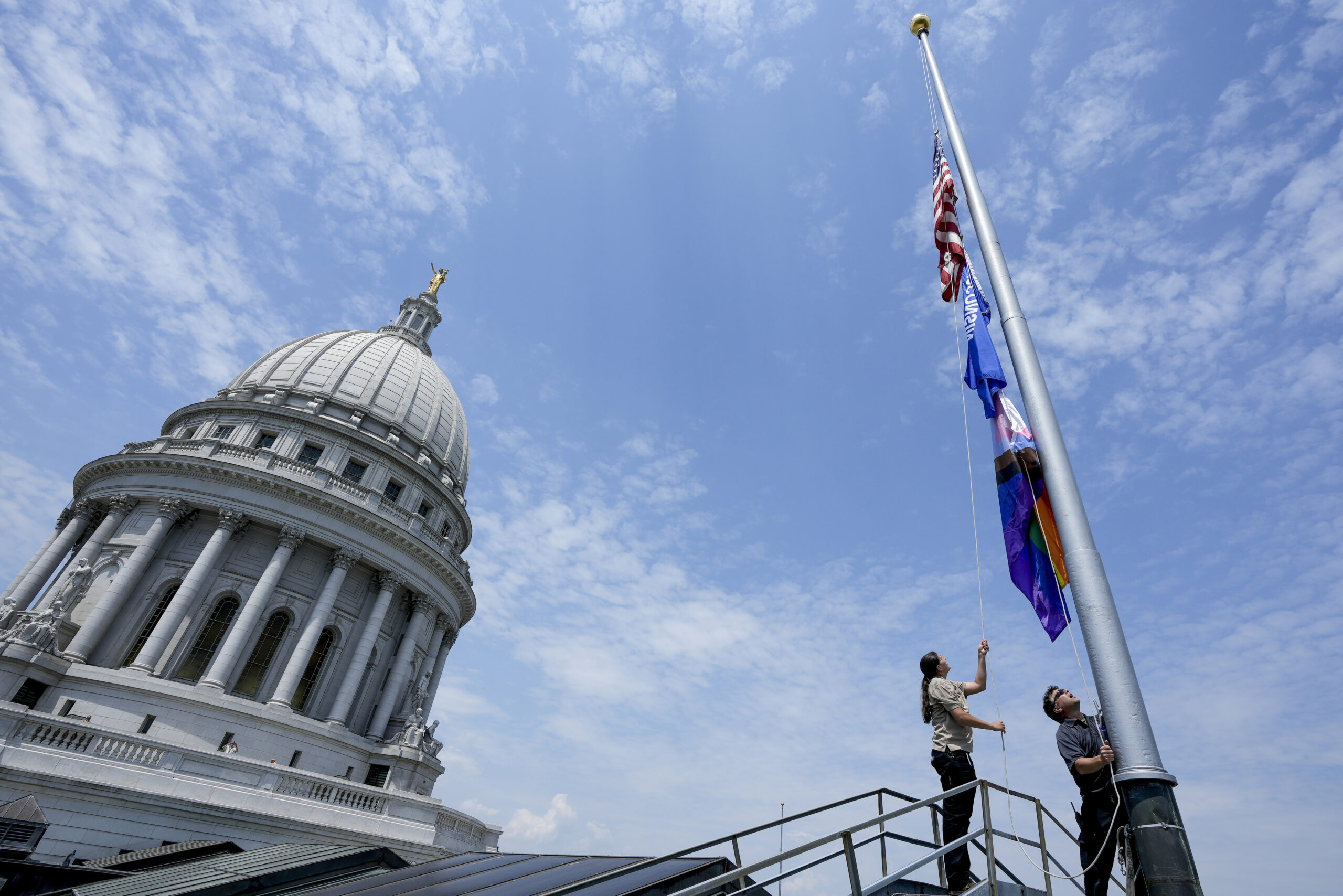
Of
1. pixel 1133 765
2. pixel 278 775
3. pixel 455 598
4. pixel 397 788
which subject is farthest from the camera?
pixel 455 598

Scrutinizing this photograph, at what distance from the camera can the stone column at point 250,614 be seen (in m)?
30.2

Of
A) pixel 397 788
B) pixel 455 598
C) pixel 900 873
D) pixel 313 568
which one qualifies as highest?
pixel 455 598

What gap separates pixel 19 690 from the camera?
26.7m

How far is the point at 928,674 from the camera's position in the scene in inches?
315

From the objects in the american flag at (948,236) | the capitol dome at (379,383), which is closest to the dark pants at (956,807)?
the american flag at (948,236)

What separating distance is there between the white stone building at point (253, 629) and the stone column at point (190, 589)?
94 mm

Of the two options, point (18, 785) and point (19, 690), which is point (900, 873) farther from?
point (19, 690)

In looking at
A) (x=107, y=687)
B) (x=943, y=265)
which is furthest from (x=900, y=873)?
(x=107, y=687)

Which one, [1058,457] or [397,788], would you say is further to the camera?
[397,788]

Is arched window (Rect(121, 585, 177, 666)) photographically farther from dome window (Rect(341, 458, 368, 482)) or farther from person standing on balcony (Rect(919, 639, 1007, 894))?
person standing on balcony (Rect(919, 639, 1007, 894))

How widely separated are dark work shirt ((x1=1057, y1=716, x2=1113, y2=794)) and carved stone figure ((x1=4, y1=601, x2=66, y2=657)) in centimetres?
3624

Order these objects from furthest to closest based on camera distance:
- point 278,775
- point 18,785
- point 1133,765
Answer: point 278,775 < point 18,785 < point 1133,765

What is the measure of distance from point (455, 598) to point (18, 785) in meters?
23.2

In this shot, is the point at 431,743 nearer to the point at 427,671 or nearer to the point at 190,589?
the point at 427,671
